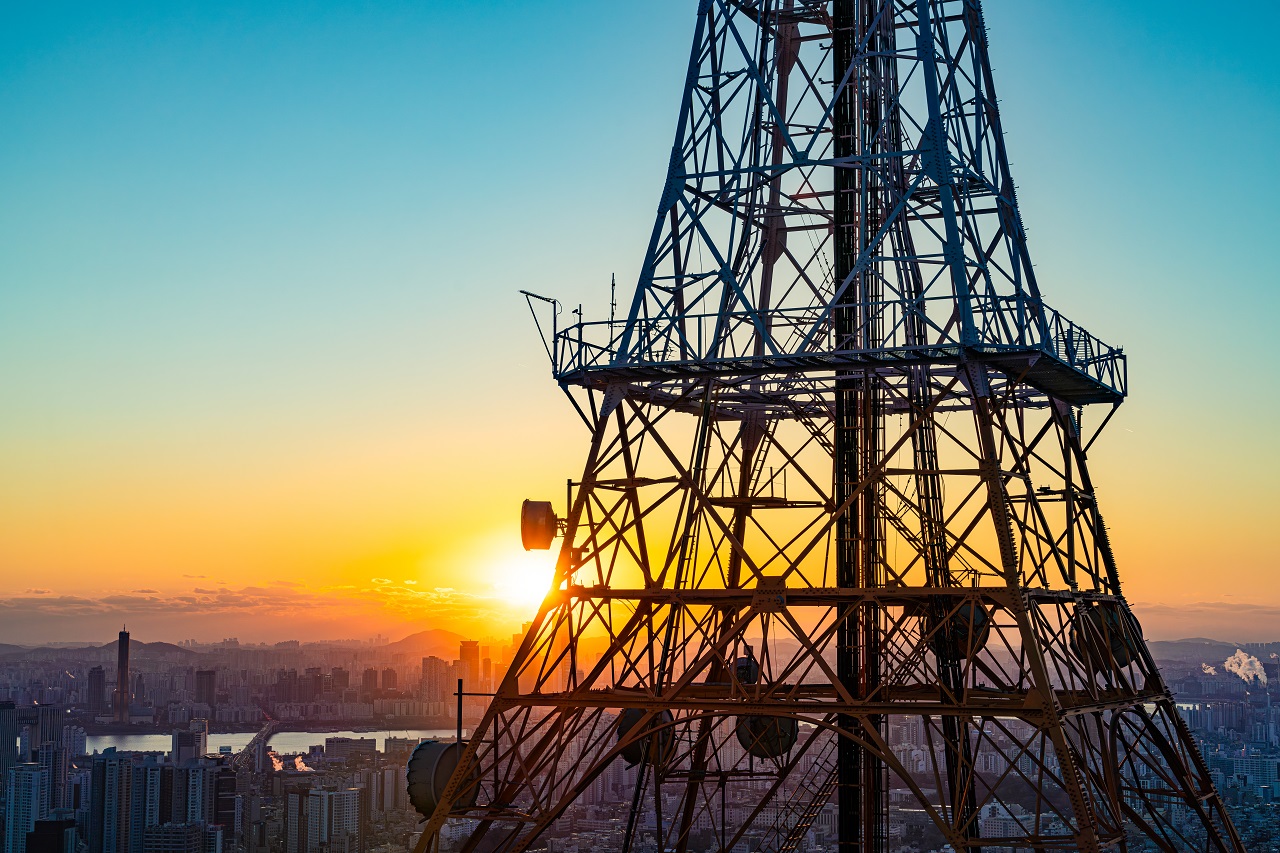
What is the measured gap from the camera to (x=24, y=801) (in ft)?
537

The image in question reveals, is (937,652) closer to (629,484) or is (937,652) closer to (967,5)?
(629,484)

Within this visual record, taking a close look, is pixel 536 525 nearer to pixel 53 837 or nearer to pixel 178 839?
pixel 178 839

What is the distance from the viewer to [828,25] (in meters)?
36.1

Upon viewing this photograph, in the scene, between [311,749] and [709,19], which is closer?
[709,19]

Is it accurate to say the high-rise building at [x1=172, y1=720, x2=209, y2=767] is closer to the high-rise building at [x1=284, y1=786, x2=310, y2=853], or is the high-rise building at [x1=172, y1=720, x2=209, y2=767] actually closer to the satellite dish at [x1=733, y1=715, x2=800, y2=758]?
the high-rise building at [x1=284, y1=786, x2=310, y2=853]

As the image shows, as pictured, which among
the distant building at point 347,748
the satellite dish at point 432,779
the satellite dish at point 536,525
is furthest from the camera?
the distant building at point 347,748

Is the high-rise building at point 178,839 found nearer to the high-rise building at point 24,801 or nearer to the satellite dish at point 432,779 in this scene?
the high-rise building at point 24,801

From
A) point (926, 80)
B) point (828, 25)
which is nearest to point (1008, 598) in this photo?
point (926, 80)

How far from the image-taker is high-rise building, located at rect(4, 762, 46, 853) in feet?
529

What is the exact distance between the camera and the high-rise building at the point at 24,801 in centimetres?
16127

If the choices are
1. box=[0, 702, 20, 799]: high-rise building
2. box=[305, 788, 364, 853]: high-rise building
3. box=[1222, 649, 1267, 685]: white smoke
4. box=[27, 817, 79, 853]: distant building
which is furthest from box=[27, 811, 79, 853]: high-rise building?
box=[1222, 649, 1267, 685]: white smoke

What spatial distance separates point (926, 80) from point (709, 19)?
570cm

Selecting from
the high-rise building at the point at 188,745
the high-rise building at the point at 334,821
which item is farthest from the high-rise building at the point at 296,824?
the high-rise building at the point at 188,745

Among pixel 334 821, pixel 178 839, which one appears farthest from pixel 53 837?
pixel 334 821
